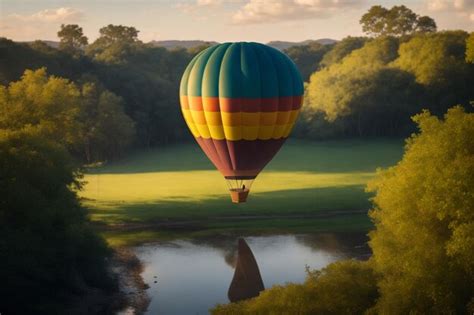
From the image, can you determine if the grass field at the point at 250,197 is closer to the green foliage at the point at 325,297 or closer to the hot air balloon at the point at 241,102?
the hot air balloon at the point at 241,102

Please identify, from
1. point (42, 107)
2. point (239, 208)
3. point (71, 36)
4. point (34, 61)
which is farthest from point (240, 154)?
point (71, 36)

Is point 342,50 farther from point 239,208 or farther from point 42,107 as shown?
point 42,107

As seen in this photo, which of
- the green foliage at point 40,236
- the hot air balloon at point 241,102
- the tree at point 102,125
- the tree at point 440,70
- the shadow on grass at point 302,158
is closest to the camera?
the green foliage at point 40,236

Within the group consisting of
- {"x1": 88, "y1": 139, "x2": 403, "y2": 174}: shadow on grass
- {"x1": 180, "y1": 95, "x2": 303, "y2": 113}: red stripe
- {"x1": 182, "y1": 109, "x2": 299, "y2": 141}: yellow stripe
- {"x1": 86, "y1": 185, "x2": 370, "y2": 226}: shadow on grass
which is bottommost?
{"x1": 86, "y1": 185, "x2": 370, "y2": 226}: shadow on grass

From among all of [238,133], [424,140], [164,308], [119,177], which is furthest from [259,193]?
[424,140]

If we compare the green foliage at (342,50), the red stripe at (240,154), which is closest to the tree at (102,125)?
the red stripe at (240,154)

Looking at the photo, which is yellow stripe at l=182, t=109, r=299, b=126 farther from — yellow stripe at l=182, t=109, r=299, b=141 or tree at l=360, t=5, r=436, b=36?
tree at l=360, t=5, r=436, b=36

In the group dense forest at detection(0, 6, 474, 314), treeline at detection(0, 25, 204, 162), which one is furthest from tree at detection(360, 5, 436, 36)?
dense forest at detection(0, 6, 474, 314)
